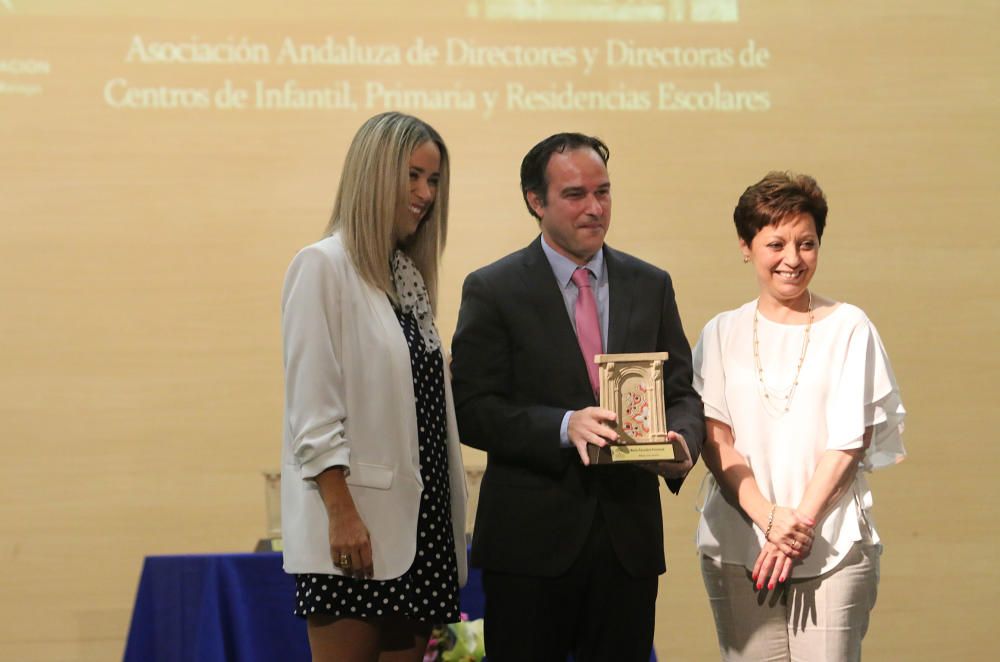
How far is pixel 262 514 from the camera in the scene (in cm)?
450

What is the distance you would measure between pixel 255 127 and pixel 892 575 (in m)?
3.23

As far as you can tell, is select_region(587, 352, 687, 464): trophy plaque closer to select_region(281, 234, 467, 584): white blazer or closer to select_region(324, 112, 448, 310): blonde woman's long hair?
select_region(281, 234, 467, 584): white blazer

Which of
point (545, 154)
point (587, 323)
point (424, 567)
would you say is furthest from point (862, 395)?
point (424, 567)

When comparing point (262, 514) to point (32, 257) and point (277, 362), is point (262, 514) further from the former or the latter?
point (32, 257)

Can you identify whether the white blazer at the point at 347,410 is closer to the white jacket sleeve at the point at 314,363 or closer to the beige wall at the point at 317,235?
the white jacket sleeve at the point at 314,363

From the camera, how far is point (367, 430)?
217cm

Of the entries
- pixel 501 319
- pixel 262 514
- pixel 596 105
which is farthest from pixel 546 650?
pixel 596 105

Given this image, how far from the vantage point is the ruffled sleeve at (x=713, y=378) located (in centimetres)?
246

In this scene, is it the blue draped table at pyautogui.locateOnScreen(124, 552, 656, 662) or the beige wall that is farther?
the beige wall

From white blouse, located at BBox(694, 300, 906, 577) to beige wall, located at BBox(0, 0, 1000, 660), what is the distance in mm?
2156

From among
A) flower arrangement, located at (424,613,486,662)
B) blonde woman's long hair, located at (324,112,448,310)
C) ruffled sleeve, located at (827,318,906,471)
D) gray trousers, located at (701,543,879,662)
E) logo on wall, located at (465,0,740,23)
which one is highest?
logo on wall, located at (465,0,740,23)

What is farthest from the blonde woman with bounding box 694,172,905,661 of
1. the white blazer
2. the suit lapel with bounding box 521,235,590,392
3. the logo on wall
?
the logo on wall

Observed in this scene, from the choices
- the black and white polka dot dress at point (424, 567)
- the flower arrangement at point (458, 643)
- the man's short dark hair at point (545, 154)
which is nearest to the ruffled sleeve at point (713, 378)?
the man's short dark hair at point (545, 154)

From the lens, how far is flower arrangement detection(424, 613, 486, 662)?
3.02 metres
